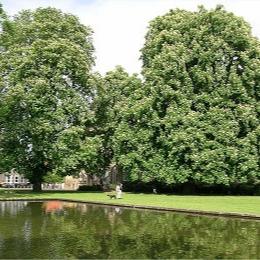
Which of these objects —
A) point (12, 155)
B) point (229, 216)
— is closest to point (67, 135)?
point (12, 155)

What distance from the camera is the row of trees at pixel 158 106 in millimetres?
52906

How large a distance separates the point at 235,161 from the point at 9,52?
1109 inches

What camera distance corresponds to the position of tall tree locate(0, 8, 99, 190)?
54969 mm

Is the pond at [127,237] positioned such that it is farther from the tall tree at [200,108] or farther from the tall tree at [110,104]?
Result: the tall tree at [110,104]

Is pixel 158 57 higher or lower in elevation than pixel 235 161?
higher

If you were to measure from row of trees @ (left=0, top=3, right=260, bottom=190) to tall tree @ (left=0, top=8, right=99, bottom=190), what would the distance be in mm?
118

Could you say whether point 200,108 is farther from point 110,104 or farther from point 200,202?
point 200,202

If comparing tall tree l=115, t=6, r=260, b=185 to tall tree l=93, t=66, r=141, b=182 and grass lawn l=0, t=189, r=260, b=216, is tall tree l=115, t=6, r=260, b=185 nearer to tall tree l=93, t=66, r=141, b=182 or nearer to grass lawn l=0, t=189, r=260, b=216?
tall tree l=93, t=66, r=141, b=182

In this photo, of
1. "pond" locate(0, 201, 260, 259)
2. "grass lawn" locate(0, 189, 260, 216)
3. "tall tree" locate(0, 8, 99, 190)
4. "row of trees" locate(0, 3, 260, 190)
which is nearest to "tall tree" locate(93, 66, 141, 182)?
"row of trees" locate(0, 3, 260, 190)

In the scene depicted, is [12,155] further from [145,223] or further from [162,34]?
[145,223]

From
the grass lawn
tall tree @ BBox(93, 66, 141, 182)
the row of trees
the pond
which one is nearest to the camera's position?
the pond

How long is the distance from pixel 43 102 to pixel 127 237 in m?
38.8

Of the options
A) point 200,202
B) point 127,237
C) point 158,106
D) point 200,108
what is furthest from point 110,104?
point 127,237

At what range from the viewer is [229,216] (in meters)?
27.3
